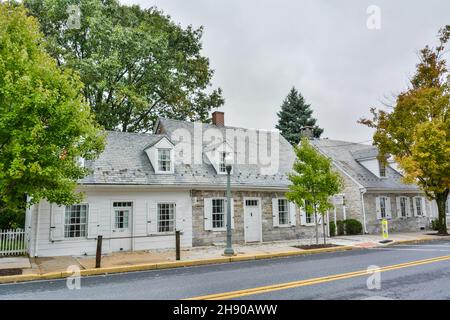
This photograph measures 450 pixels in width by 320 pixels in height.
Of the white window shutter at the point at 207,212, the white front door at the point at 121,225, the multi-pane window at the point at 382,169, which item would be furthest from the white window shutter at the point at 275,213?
the multi-pane window at the point at 382,169

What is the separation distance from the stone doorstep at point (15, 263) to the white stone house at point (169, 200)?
0.78m

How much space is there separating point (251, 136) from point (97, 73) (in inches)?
460

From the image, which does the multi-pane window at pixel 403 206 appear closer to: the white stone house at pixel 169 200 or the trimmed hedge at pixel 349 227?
the trimmed hedge at pixel 349 227

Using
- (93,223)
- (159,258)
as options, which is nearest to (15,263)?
(93,223)

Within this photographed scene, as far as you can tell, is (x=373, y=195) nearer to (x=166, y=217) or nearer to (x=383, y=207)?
(x=383, y=207)

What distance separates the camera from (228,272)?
997 cm

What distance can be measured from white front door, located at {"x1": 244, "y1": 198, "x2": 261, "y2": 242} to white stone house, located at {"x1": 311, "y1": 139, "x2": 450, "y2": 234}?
25.8 ft

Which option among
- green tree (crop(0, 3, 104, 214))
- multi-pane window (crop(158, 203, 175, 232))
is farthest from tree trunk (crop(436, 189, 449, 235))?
green tree (crop(0, 3, 104, 214))

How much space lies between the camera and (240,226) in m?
17.3

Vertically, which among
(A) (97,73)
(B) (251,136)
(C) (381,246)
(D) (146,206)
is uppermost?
(A) (97,73)

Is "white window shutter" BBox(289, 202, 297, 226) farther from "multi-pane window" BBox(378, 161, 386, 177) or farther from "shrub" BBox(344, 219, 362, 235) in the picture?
"multi-pane window" BBox(378, 161, 386, 177)

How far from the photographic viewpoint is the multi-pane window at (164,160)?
16.4 m
